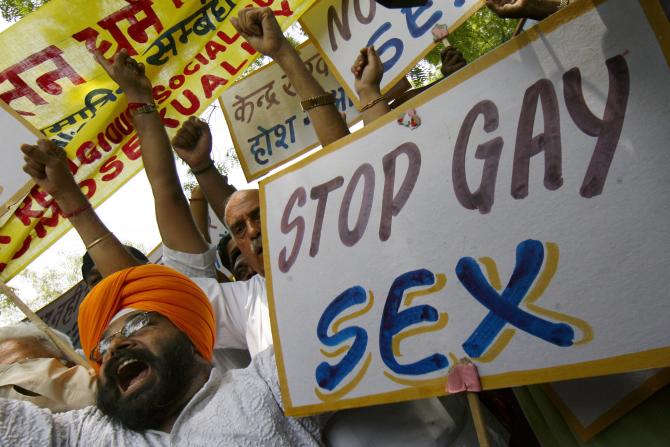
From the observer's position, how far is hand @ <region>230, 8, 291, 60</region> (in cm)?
198

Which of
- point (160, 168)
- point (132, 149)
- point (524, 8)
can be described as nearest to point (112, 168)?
point (132, 149)

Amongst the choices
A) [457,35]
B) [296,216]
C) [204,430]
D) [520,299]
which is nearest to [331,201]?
[296,216]

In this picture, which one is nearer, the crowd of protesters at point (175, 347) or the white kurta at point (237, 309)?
the crowd of protesters at point (175, 347)

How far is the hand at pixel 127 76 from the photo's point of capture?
2.35 meters

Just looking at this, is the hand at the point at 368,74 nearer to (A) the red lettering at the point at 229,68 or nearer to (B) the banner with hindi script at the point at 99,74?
(B) the banner with hindi script at the point at 99,74

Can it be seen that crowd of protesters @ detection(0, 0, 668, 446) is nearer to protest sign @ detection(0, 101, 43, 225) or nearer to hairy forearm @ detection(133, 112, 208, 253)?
hairy forearm @ detection(133, 112, 208, 253)

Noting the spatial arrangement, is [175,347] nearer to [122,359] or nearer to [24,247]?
[122,359]

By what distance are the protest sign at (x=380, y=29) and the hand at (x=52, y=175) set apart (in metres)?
1.15

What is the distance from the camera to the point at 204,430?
1.43 m

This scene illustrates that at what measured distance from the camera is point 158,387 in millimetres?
1573

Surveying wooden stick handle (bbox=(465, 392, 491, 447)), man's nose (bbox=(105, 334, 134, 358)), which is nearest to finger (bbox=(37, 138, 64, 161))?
man's nose (bbox=(105, 334, 134, 358))

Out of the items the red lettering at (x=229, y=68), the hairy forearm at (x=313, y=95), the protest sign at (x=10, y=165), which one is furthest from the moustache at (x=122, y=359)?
the red lettering at (x=229, y=68)

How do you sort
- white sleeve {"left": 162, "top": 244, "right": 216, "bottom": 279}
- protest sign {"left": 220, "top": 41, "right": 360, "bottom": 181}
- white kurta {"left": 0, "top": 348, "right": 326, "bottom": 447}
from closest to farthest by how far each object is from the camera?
white kurta {"left": 0, "top": 348, "right": 326, "bottom": 447} < white sleeve {"left": 162, "top": 244, "right": 216, "bottom": 279} < protest sign {"left": 220, "top": 41, "right": 360, "bottom": 181}

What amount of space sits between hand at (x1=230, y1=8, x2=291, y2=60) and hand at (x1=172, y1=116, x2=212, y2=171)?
69 cm
